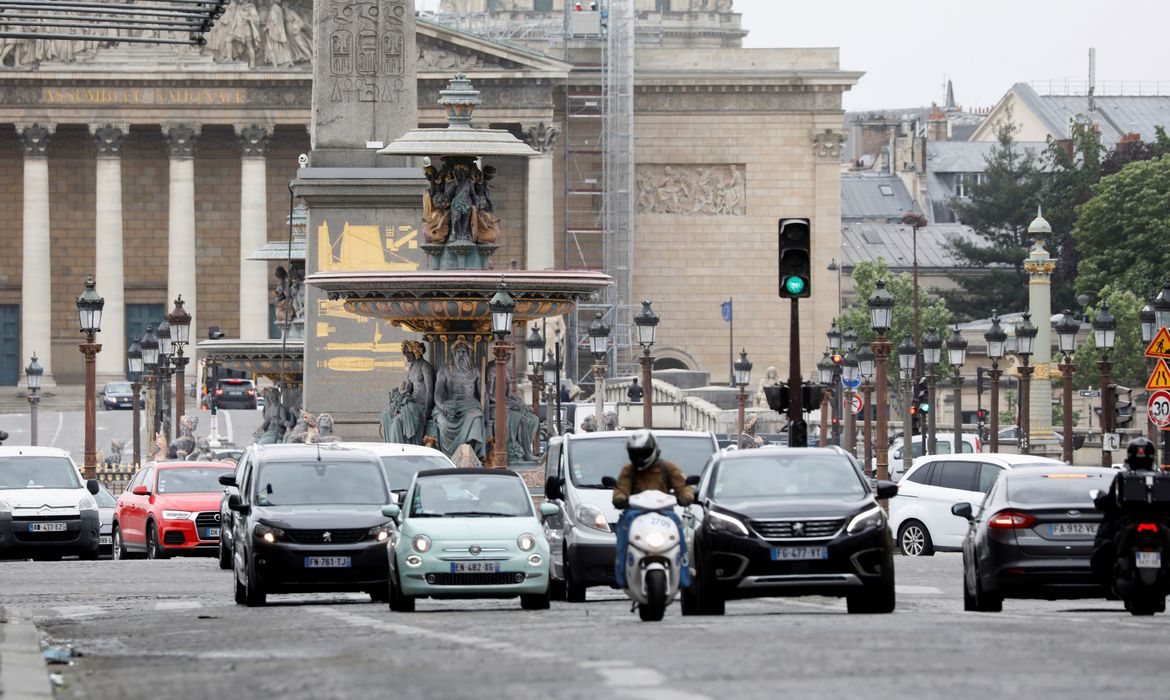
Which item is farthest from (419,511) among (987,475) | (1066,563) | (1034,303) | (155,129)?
(155,129)

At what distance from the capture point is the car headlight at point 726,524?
72.3ft

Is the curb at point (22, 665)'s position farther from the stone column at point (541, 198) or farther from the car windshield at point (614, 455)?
the stone column at point (541, 198)

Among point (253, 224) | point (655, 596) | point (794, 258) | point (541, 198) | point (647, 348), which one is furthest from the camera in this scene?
point (541, 198)

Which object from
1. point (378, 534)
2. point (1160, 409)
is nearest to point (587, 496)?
point (378, 534)

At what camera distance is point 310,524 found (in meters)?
25.8

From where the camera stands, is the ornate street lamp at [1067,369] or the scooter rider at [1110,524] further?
the ornate street lamp at [1067,369]

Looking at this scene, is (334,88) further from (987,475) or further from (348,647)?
A: (348,647)

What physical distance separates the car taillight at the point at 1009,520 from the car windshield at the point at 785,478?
1.65m

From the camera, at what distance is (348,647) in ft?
60.5

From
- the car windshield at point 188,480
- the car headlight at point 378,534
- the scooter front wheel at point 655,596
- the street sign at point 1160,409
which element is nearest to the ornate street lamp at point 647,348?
the car windshield at point 188,480

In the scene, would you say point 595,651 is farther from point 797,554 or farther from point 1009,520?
point 1009,520

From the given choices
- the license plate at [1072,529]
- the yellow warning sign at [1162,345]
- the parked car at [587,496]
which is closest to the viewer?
the license plate at [1072,529]

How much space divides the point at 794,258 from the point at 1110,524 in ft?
22.0

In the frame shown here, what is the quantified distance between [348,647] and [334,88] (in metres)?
22.5
